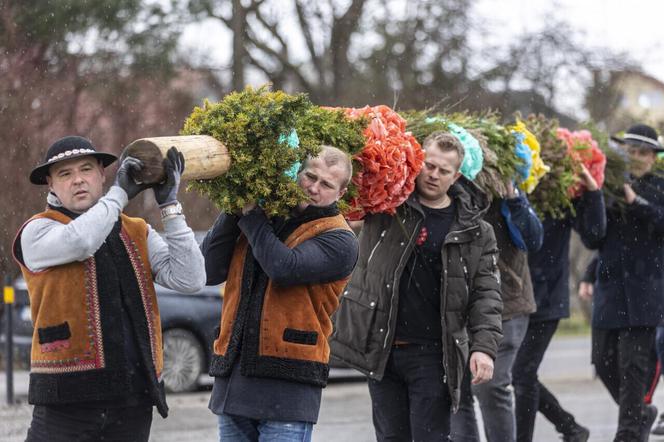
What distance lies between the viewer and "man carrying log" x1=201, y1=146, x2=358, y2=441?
4621 millimetres

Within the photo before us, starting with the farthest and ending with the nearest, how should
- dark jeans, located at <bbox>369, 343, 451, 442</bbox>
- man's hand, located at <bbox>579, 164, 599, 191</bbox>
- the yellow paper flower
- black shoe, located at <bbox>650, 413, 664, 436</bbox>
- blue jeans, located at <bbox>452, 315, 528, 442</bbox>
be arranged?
black shoe, located at <bbox>650, 413, 664, 436</bbox> < man's hand, located at <bbox>579, 164, 599, 191</bbox> < the yellow paper flower < blue jeans, located at <bbox>452, 315, 528, 442</bbox> < dark jeans, located at <bbox>369, 343, 451, 442</bbox>

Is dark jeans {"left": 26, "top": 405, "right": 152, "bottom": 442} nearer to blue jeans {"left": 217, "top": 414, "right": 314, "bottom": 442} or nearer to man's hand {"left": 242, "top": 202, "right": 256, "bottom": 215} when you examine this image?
blue jeans {"left": 217, "top": 414, "right": 314, "bottom": 442}

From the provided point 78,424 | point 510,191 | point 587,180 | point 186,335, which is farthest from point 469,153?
point 186,335

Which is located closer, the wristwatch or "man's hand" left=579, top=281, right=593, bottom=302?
the wristwatch

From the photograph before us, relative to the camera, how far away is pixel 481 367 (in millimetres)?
5773

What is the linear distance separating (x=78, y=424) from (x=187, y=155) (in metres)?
1.11

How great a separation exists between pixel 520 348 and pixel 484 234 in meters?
1.73

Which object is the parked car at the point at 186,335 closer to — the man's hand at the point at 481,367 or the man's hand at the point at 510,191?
the man's hand at the point at 510,191

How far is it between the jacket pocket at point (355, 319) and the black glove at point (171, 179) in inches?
65.8

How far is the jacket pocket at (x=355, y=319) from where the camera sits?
583 cm

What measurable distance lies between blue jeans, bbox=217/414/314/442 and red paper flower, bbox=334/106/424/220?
1311 mm

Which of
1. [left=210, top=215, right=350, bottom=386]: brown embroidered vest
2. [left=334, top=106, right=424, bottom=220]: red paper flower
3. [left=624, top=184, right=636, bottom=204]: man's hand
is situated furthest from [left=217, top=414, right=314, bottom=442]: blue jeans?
[left=624, top=184, right=636, bottom=204]: man's hand

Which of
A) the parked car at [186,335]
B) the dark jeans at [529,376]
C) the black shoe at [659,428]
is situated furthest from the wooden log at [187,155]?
the parked car at [186,335]

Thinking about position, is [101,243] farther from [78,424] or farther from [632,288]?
[632,288]
